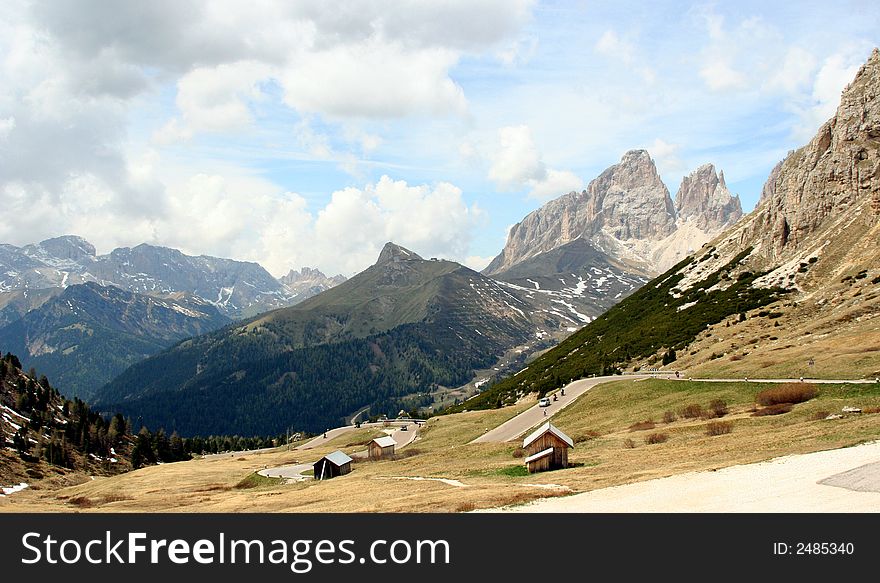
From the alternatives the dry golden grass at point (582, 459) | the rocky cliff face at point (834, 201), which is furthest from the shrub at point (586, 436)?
the rocky cliff face at point (834, 201)

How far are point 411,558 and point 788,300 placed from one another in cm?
9604

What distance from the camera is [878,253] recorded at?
91.2 m

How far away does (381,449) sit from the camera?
276 ft

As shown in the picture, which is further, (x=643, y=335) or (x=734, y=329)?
(x=643, y=335)

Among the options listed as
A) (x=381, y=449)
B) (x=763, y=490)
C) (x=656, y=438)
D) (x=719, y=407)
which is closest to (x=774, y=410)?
(x=719, y=407)

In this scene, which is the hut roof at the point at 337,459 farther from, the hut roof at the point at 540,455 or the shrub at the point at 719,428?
the shrub at the point at 719,428

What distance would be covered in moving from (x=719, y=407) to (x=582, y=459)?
17.0 metres

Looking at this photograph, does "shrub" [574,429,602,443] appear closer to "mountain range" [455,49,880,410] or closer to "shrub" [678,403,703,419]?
"shrub" [678,403,703,419]

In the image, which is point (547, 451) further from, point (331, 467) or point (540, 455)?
point (331, 467)

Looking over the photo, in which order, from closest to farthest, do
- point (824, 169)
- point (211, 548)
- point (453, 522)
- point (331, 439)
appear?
point (211, 548)
point (453, 522)
point (824, 169)
point (331, 439)

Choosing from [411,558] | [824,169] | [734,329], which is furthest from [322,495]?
[824,169]

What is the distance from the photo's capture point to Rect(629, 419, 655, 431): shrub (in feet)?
187

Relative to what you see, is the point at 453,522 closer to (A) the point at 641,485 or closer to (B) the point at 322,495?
(A) the point at 641,485

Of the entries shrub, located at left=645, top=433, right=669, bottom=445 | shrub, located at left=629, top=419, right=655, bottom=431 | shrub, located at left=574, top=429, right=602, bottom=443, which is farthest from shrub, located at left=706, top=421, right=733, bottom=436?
shrub, located at left=574, top=429, right=602, bottom=443
